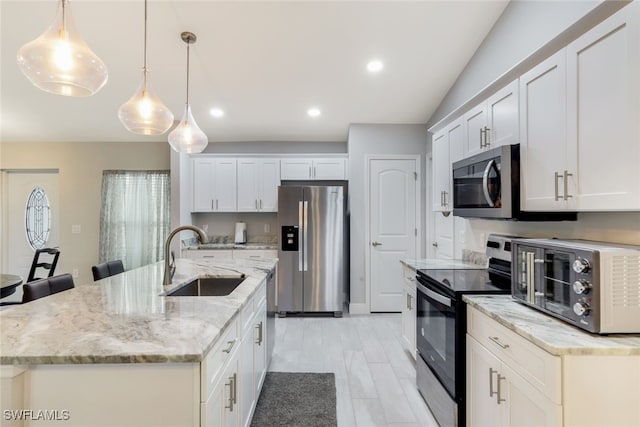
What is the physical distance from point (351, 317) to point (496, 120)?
116 inches

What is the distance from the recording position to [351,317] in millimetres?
4160

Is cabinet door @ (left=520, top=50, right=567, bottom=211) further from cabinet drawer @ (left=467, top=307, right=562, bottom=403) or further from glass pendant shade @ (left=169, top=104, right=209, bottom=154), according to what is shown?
glass pendant shade @ (left=169, top=104, right=209, bottom=154)

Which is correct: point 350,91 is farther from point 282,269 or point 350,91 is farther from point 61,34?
point 61,34

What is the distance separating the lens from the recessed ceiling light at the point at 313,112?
402cm

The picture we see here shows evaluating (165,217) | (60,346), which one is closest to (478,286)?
(60,346)

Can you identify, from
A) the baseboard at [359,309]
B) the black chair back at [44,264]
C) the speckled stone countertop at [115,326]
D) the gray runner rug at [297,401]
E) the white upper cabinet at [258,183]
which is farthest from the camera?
the white upper cabinet at [258,183]

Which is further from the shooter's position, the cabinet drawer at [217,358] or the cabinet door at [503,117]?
the cabinet door at [503,117]

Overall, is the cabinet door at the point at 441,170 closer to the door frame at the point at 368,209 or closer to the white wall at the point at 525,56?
Answer: the white wall at the point at 525,56

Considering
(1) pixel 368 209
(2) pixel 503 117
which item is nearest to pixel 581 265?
(2) pixel 503 117

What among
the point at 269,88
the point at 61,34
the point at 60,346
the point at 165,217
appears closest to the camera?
the point at 60,346

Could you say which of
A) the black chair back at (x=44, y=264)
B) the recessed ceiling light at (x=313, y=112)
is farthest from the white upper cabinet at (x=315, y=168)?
the black chair back at (x=44, y=264)

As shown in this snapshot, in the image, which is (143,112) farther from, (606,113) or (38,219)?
(38,219)

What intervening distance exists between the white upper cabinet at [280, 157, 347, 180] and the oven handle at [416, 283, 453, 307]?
261 centimetres

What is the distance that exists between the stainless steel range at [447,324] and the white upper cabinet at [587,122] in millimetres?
606
